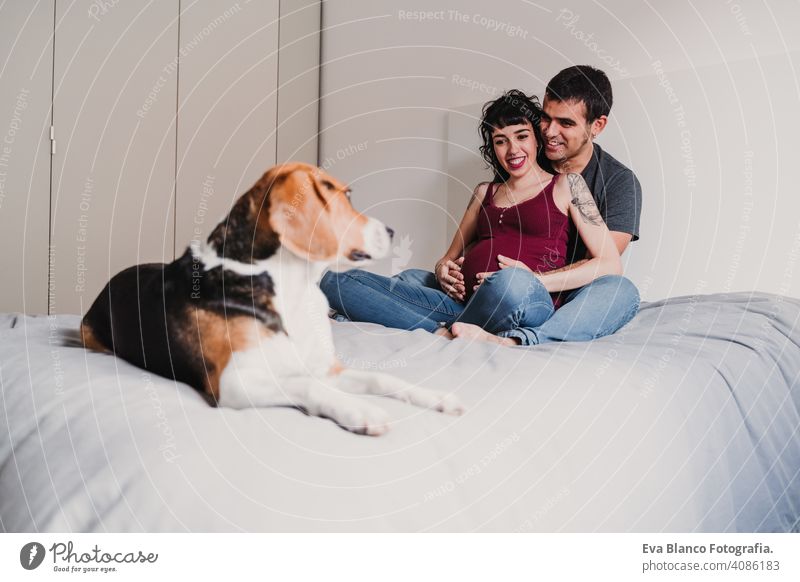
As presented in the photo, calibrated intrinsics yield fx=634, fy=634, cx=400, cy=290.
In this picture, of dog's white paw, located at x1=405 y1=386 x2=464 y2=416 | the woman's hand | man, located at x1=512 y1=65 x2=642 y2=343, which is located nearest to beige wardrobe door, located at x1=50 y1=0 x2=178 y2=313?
the woman's hand

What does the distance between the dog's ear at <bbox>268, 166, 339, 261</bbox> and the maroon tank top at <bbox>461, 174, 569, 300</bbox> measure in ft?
2.11

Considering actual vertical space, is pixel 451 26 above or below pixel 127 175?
above

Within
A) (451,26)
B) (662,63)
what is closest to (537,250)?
(662,63)

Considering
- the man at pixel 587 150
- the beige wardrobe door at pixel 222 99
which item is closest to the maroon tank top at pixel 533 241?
the man at pixel 587 150

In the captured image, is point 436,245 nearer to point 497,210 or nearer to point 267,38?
point 497,210

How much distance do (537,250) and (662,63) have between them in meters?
0.74

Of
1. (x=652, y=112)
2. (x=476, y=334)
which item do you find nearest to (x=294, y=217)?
(x=476, y=334)

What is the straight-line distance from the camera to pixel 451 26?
2021mm

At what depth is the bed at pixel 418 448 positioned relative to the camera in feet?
1.48

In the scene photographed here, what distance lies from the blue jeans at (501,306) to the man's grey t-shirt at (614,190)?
0.43 meters

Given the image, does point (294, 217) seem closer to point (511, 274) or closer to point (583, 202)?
point (511, 274)

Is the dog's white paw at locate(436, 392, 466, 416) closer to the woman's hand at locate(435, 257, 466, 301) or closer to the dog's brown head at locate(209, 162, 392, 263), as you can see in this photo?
the dog's brown head at locate(209, 162, 392, 263)

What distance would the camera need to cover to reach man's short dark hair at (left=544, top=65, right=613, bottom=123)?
1.57 metres

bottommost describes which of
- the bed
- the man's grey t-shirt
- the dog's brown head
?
the bed
